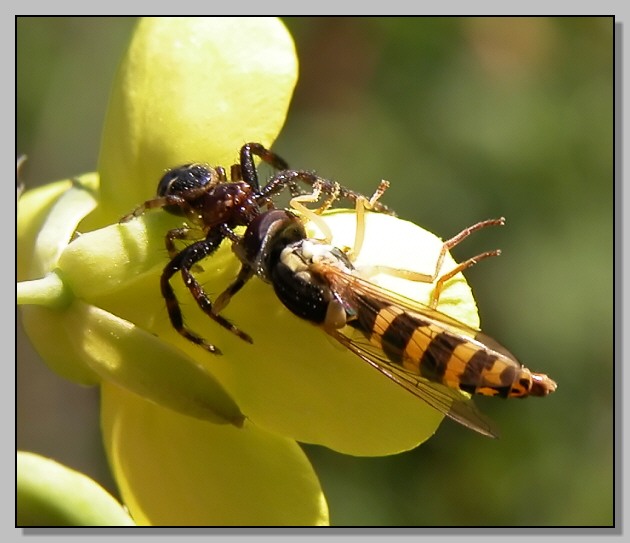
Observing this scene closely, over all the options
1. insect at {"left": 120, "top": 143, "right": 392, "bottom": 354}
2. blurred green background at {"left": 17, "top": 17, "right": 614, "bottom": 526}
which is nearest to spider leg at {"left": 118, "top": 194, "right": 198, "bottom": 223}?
insect at {"left": 120, "top": 143, "right": 392, "bottom": 354}

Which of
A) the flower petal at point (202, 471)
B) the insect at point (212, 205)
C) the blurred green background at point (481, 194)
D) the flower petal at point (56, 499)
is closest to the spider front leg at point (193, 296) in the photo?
the insect at point (212, 205)

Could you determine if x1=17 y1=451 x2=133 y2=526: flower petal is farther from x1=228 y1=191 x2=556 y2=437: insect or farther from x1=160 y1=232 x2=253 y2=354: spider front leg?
x1=228 y1=191 x2=556 y2=437: insect

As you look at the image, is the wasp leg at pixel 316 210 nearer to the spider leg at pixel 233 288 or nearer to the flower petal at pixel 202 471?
the spider leg at pixel 233 288

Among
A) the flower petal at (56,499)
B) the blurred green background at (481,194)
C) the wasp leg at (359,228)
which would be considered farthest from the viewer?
the blurred green background at (481,194)

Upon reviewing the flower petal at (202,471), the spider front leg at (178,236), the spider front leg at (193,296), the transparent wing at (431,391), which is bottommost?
the flower petal at (202,471)

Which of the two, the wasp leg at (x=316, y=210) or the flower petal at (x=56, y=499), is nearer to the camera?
the flower petal at (x=56, y=499)

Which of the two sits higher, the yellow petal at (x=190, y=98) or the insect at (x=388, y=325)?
the yellow petal at (x=190, y=98)

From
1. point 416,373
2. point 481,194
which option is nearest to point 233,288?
point 416,373

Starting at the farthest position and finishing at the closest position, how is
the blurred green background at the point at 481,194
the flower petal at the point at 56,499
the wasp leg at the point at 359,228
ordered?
the blurred green background at the point at 481,194 → the wasp leg at the point at 359,228 → the flower petal at the point at 56,499

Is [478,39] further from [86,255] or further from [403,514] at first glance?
[86,255]
